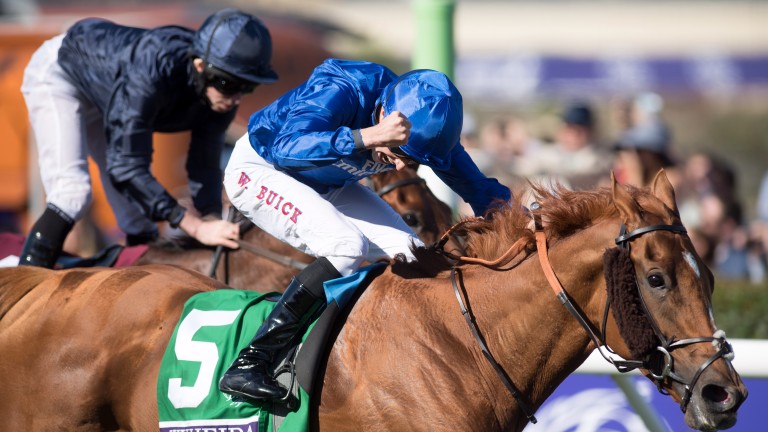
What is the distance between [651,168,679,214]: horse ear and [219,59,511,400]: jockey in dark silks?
21.4 inches

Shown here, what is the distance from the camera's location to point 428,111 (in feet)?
10.6

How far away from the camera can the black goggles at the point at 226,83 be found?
4523 millimetres

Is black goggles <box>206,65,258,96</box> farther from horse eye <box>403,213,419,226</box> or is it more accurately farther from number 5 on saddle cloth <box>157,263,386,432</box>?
number 5 on saddle cloth <box>157,263,386,432</box>

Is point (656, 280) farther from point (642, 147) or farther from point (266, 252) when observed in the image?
point (642, 147)

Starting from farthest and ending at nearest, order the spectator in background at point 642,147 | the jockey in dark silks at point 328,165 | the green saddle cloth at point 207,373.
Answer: the spectator in background at point 642,147 → the green saddle cloth at point 207,373 → the jockey in dark silks at point 328,165

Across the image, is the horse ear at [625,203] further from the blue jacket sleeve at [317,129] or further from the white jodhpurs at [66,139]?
the white jodhpurs at [66,139]

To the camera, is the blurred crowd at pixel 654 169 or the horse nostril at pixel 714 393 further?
the blurred crowd at pixel 654 169

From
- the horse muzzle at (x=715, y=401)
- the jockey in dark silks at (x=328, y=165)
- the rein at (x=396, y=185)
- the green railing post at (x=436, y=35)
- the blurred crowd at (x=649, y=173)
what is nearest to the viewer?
the horse muzzle at (x=715, y=401)

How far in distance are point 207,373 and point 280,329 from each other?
0.33 meters

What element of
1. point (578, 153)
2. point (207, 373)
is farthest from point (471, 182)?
point (578, 153)

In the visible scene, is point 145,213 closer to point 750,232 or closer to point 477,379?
point 477,379

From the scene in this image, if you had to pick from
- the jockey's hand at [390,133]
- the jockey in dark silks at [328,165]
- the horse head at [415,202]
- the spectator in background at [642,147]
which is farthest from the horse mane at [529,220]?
the spectator in background at [642,147]

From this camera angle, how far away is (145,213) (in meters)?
4.67

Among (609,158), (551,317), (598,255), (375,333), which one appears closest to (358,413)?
(375,333)
